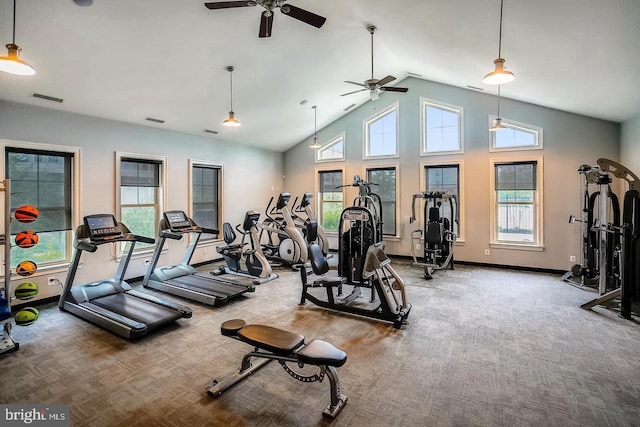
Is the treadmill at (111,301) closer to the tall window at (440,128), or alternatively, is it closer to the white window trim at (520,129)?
the tall window at (440,128)

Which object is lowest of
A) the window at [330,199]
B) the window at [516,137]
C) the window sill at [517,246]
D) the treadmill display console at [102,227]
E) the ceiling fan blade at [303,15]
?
the window sill at [517,246]

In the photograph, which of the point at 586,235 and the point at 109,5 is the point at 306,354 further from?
the point at 586,235

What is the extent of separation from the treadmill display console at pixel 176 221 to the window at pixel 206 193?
1.50 metres

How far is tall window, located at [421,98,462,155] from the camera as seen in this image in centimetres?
700

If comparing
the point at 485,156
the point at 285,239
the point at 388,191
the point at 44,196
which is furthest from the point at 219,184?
the point at 485,156

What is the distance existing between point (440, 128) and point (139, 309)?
263 inches

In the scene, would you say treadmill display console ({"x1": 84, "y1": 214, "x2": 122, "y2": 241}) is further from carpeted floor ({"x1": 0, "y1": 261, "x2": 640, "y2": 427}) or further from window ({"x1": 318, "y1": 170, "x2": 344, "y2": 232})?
window ({"x1": 318, "y1": 170, "x2": 344, "y2": 232})

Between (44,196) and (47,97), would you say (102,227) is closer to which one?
(44,196)

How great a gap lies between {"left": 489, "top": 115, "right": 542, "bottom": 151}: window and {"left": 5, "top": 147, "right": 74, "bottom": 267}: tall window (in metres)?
7.70

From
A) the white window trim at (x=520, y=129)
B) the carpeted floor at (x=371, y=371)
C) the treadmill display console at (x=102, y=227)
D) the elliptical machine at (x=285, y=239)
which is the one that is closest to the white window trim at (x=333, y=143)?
the elliptical machine at (x=285, y=239)

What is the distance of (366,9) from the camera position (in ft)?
13.6

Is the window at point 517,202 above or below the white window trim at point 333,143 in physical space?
below

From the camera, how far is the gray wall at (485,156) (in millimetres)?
5941

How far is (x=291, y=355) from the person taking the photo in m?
2.35
